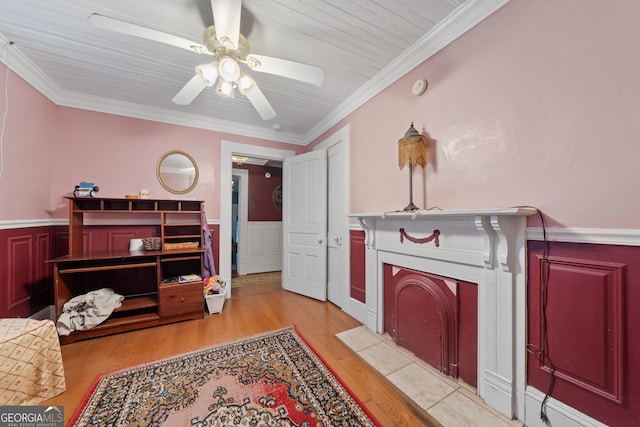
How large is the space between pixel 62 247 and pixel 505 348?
160 inches

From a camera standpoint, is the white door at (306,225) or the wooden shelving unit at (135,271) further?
the white door at (306,225)

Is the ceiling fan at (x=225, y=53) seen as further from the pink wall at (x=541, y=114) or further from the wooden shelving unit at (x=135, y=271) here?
the wooden shelving unit at (x=135, y=271)

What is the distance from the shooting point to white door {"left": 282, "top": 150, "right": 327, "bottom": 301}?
10.0 ft

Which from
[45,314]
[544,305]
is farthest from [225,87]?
[45,314]

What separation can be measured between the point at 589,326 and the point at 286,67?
7.14 ft

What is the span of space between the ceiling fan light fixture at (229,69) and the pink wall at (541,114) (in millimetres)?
1401

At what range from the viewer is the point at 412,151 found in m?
1.75

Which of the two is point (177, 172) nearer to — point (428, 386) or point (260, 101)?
point (260, 101)

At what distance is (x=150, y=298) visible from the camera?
8.43 ft

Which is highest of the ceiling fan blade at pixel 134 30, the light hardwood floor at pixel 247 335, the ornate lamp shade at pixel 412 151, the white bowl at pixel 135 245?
the ceiling fan blade at pixel 134 30

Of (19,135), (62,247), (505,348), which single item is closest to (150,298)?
(62,247)

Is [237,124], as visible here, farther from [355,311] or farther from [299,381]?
[299,381]

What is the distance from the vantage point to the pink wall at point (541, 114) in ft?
3.27

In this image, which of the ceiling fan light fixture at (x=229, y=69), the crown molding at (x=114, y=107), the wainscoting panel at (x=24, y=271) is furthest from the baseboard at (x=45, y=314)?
the ceiling fan light fixture at (x=229, y=69)
